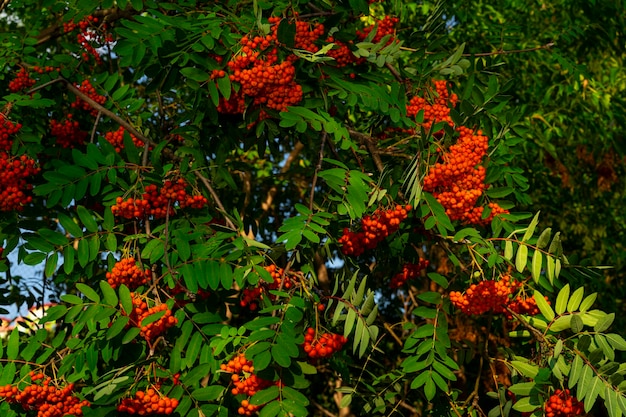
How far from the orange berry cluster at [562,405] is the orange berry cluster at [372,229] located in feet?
2.67

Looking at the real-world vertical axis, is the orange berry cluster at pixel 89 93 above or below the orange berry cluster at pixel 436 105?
above

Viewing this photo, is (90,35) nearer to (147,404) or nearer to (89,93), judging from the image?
(89,93)

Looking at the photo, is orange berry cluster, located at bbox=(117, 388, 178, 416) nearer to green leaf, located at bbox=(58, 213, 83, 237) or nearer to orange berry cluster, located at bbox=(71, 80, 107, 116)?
green leaf, located at bbox=(58, 213, 83, 237)

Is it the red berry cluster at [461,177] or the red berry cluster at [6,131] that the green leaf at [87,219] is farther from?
the red berry cluster at [461,177]

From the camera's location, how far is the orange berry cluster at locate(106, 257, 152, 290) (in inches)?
115

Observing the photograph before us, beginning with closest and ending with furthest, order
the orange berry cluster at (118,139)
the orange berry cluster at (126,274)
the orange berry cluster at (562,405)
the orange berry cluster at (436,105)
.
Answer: the orange berry cluster at (562,405) < the orange berry cluster at (126,274) < the orange berry cluster at (436,105) < the orange berry cluster at (118,139)

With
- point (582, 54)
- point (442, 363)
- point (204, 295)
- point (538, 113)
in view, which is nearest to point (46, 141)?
point (204, 295)

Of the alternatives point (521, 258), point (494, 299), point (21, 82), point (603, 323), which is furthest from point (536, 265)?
point (21, 82)

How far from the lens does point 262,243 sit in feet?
9.91

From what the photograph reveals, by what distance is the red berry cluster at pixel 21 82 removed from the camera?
12.3 ft

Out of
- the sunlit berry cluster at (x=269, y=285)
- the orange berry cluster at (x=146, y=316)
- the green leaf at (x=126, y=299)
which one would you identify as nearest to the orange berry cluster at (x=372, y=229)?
the sunlit berry cluster at (x=269, y=285)

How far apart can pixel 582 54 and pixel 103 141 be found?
453 cm

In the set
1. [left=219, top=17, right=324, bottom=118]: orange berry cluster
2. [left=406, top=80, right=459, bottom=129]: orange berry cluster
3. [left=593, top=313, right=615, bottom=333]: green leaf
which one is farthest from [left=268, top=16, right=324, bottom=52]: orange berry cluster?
[left=593, top=313, right=615, bottom=333]: green leaf

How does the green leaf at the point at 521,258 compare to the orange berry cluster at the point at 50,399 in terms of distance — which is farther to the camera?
the green leaf at the point at 521,258
